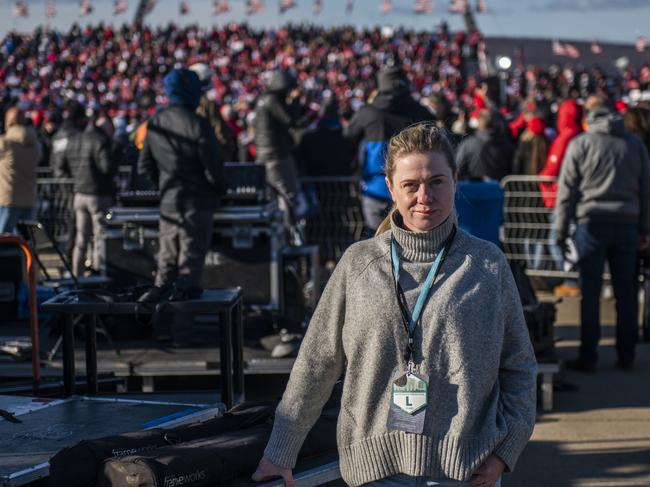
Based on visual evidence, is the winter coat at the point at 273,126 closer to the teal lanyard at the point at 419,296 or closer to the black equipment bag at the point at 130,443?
the black equipment bag at the point at 130,443

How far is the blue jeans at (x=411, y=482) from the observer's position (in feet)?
9.21

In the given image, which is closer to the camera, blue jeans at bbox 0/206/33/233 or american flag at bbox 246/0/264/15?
blue jeans at bbox 0/206/33/233

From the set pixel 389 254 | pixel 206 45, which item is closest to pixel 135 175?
pixel 389 254

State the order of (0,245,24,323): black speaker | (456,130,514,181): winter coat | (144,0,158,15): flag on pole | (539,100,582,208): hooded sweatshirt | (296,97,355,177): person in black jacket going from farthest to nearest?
(144,0,158,15): flag on pole < (296,97,355,177): person in black jacket < (456,130,514,181): winter coat < (539,100,582,208): hooded sweatshirt < (0,245,24,323): black speaker

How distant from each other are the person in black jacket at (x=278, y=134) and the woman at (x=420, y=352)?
330 inches

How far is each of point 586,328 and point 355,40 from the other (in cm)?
5665

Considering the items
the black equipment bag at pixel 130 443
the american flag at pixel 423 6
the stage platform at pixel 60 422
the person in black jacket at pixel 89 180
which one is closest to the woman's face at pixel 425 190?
the black equipment bag at pixel 130 443

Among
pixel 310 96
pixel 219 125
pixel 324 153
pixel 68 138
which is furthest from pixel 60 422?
pixel 310 96

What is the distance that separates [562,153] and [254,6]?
5319 centimetres

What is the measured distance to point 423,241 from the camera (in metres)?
2.88

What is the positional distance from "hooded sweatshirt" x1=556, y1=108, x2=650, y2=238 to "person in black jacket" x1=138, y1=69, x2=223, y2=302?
2.37m

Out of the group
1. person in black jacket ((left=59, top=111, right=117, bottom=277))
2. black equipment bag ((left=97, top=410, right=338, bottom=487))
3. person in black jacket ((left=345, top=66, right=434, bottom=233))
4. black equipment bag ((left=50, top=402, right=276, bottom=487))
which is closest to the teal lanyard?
black equipment bag ((left=97, top=410, right=338, bottom=487))

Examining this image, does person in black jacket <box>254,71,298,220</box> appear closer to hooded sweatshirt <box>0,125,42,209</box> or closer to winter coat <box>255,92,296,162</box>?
winter coat <box>255,92,296,162</box>

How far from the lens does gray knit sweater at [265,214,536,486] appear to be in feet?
9.20
